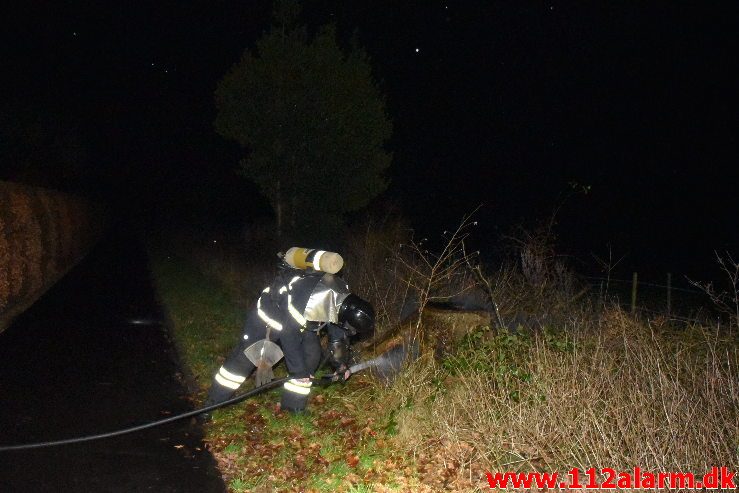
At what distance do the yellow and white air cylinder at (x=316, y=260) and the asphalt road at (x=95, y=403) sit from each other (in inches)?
68.2

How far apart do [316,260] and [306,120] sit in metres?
8.53

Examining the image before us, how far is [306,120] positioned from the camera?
43.1 ft

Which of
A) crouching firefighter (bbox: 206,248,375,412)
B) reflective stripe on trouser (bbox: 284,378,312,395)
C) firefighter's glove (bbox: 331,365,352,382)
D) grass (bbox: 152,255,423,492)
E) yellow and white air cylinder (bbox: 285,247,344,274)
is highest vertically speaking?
yellow and white air cylinder (bbox: 285,247,344,274)

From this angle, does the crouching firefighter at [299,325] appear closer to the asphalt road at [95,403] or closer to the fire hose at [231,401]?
the fire hose at [231,401]

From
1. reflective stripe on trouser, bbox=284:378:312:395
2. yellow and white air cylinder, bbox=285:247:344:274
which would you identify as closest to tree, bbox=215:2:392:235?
yellow and white air cylinder, bbox=285:247:344:274

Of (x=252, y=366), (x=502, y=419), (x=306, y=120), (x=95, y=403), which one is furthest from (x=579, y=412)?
(x=306, y=120)

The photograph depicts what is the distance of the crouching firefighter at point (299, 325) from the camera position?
5.11 metres

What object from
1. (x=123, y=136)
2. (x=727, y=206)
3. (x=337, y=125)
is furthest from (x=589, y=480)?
(x=123, y=136)

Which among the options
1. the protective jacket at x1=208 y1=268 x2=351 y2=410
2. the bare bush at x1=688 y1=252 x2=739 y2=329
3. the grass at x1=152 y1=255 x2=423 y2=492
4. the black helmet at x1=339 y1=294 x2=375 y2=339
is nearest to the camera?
the grass at x1=152 y1=255 x2=423 y2=492

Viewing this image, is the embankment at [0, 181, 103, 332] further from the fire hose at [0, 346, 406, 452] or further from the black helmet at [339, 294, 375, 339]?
the black helmet at [339, 294, 375, 339]

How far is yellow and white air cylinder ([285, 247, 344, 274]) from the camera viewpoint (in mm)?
5039

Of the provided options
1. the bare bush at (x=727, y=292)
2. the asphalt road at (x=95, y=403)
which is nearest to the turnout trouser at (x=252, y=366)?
the asphalt road at (x=95, y=403)

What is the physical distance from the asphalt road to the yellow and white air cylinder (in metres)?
1.73

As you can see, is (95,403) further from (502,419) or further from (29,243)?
(29,243)
